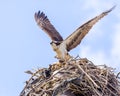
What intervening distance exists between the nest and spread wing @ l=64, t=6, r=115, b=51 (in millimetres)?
998

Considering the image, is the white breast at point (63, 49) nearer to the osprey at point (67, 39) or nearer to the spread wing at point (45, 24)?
the osprey at point (67, 39)

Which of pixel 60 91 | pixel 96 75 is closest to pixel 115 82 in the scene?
pixel 96 75

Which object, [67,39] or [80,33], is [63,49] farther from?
[80,33]

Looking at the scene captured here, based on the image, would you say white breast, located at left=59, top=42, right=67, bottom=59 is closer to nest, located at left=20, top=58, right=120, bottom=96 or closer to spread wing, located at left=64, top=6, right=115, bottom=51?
spread wing, located at left=64, top=6, right=115, bottom=51

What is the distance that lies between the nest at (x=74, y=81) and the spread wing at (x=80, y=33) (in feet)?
3.27

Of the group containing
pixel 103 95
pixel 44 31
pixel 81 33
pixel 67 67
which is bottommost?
pixel 103 95

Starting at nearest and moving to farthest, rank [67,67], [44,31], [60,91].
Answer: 1. [60,91]
2. [67,67]
3. [44,31]

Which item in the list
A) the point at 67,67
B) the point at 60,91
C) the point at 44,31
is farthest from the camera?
the point at 44,31

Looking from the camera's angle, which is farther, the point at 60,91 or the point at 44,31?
the point at 44,31

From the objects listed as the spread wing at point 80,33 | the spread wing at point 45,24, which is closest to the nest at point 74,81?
the spread wing at point 80,33

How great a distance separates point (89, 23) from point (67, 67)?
1.36 meters

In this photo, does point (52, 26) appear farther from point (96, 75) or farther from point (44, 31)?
point (96, 75)

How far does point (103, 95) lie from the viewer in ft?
31.0

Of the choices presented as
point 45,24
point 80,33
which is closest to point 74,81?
point 80,33
